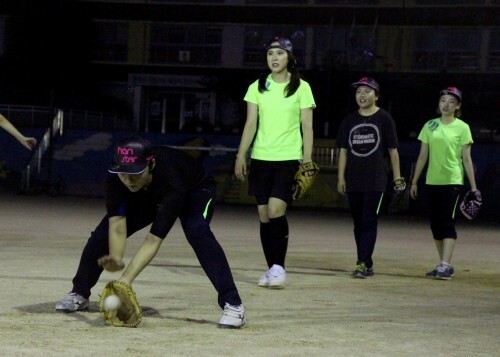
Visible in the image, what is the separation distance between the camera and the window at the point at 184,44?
49844mm

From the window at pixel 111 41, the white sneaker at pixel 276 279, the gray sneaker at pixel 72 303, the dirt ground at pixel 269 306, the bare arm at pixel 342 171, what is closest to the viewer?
the dirt ground at pixel 269 306

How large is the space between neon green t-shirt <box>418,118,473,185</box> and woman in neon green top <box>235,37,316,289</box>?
2.10 m

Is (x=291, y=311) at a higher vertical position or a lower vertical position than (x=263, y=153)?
lower

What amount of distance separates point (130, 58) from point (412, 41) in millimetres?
12673

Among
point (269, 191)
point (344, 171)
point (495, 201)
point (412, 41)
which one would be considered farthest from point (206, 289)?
point (412, 41)

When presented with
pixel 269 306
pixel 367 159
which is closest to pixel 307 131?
pixel 367 159

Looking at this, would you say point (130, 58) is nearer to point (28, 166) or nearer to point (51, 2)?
point (51, 2)

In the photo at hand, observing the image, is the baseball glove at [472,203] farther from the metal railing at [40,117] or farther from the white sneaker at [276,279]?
the metal railing at [40,117]

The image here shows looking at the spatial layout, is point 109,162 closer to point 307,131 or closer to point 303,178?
point 307,131

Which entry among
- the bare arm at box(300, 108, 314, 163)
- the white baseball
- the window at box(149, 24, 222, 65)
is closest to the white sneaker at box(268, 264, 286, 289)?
the bare arm at box(300, 108, 314, 163)

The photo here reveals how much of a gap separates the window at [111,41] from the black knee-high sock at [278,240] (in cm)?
4138

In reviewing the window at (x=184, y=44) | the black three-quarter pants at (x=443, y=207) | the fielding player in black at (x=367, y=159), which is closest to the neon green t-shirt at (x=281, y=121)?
the fielding player in black at (x=367, y=159)

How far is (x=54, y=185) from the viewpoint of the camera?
28.9 m

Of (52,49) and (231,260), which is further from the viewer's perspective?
(52,49)
